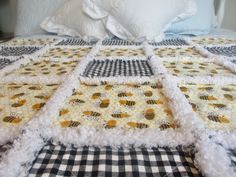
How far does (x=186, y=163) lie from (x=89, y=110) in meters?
0.25

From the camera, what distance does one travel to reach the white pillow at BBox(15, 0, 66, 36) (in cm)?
177

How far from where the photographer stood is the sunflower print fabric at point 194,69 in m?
0.84

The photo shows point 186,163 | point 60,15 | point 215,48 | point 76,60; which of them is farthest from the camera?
point 60,15

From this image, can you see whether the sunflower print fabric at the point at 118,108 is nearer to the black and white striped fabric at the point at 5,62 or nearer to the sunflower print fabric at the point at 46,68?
the sunflower print fabric at the point at 46,68

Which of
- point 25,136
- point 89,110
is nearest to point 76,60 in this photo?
point 89,110

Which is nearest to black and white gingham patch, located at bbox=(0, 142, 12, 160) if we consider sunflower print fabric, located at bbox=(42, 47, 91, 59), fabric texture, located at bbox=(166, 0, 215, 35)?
sunflower print fabric, located at bbox=(42, 47, 91, 59)

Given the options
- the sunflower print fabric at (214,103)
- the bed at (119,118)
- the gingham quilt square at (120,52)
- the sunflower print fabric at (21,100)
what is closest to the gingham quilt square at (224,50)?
the bed at (119,118)

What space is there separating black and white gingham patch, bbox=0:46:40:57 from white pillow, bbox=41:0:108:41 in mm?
356

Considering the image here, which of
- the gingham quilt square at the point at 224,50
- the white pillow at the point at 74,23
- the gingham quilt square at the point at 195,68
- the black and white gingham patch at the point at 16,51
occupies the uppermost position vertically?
the white pillow at the point at 74,23

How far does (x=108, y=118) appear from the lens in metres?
0.56

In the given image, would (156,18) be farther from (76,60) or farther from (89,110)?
(89,110)

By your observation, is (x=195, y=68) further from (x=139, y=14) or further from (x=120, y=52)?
(x=139, y=14)

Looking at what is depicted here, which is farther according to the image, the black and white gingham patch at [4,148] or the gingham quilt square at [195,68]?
the gingham quilt square at [195,68]

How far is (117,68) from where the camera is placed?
3.01 feet
